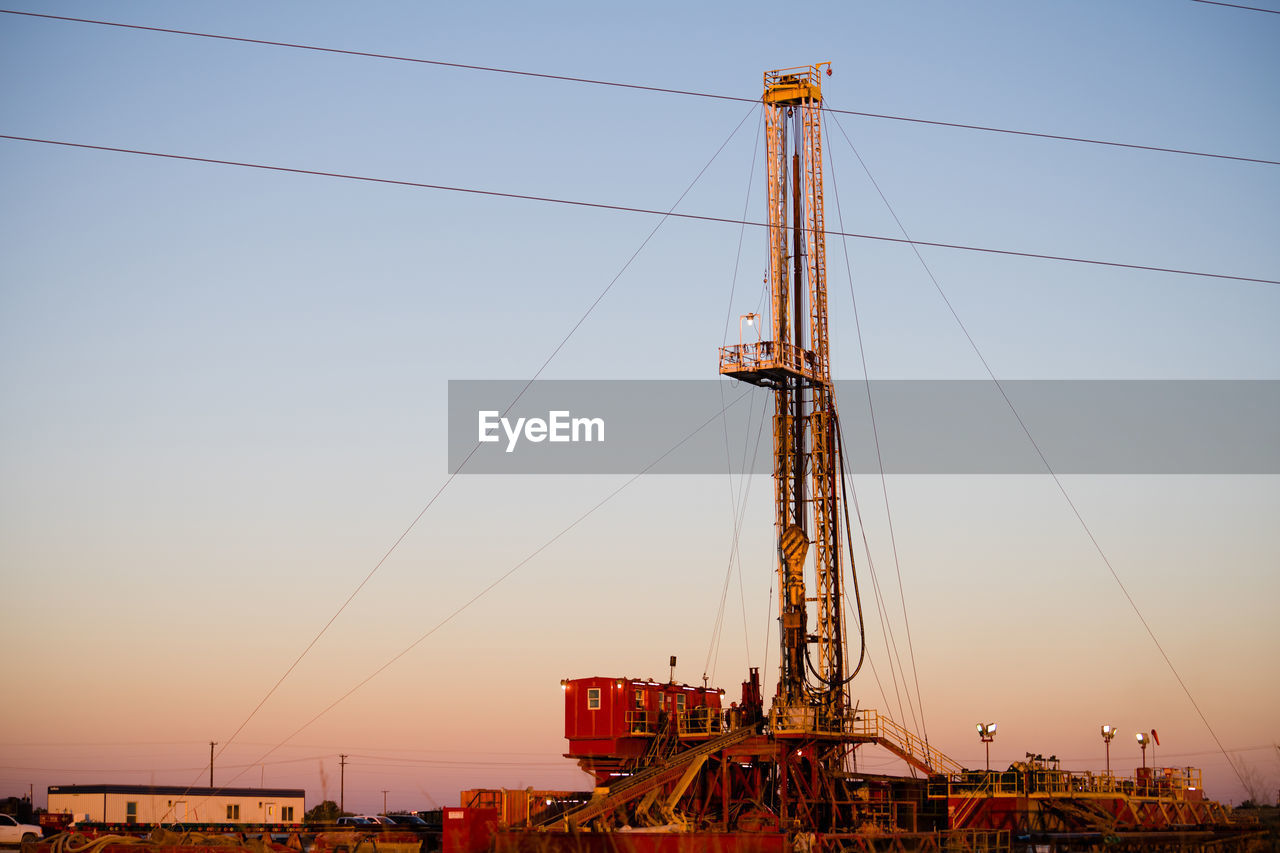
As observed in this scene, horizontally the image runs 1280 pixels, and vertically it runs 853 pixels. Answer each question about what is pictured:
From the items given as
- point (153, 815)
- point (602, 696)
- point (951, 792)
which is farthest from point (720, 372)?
point (153, 815)

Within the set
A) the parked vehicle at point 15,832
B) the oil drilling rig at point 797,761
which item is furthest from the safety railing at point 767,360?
the parked vehicle at point 15,832

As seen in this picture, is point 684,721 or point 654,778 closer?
point 654,778

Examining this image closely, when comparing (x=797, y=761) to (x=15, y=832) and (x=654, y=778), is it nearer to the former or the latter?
(x=654, y=778)

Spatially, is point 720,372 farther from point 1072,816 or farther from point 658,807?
point 1072,816

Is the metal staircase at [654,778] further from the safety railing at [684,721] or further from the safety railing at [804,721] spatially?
the safety railing at [684,721]

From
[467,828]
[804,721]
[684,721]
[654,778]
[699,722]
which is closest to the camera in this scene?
[467,828]

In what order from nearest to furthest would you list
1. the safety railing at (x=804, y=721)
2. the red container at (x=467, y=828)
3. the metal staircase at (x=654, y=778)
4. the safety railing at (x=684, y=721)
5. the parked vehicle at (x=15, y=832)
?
the red container at (x=467, y=828), the metal staircase at (x=654, y=778), the safety railing at (x=804, y=721), the parked vehicle at (x=15, y=832), the safety railing at (x=684, y=721)

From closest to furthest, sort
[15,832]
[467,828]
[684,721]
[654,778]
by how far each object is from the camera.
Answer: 1. [467,828]
2. [654,778]
3. [15,832]
4. [684,721]

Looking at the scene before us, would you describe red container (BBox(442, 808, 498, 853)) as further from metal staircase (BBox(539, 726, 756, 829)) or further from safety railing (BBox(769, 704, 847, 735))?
safety railing (BBox(769, 704, 847, 735))

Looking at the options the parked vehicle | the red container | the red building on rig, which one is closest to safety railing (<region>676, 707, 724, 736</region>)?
the red building on rig

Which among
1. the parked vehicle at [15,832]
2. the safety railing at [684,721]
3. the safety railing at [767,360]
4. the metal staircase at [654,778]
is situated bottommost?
the parked vehicle at [15,832]

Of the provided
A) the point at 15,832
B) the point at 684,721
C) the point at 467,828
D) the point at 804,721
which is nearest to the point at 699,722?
the point at 684,721

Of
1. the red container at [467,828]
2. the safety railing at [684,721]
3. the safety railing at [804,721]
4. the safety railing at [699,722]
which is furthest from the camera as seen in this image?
the safety railing at [684,721]

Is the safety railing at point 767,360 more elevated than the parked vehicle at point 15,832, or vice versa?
the safety railing at point 767,360
